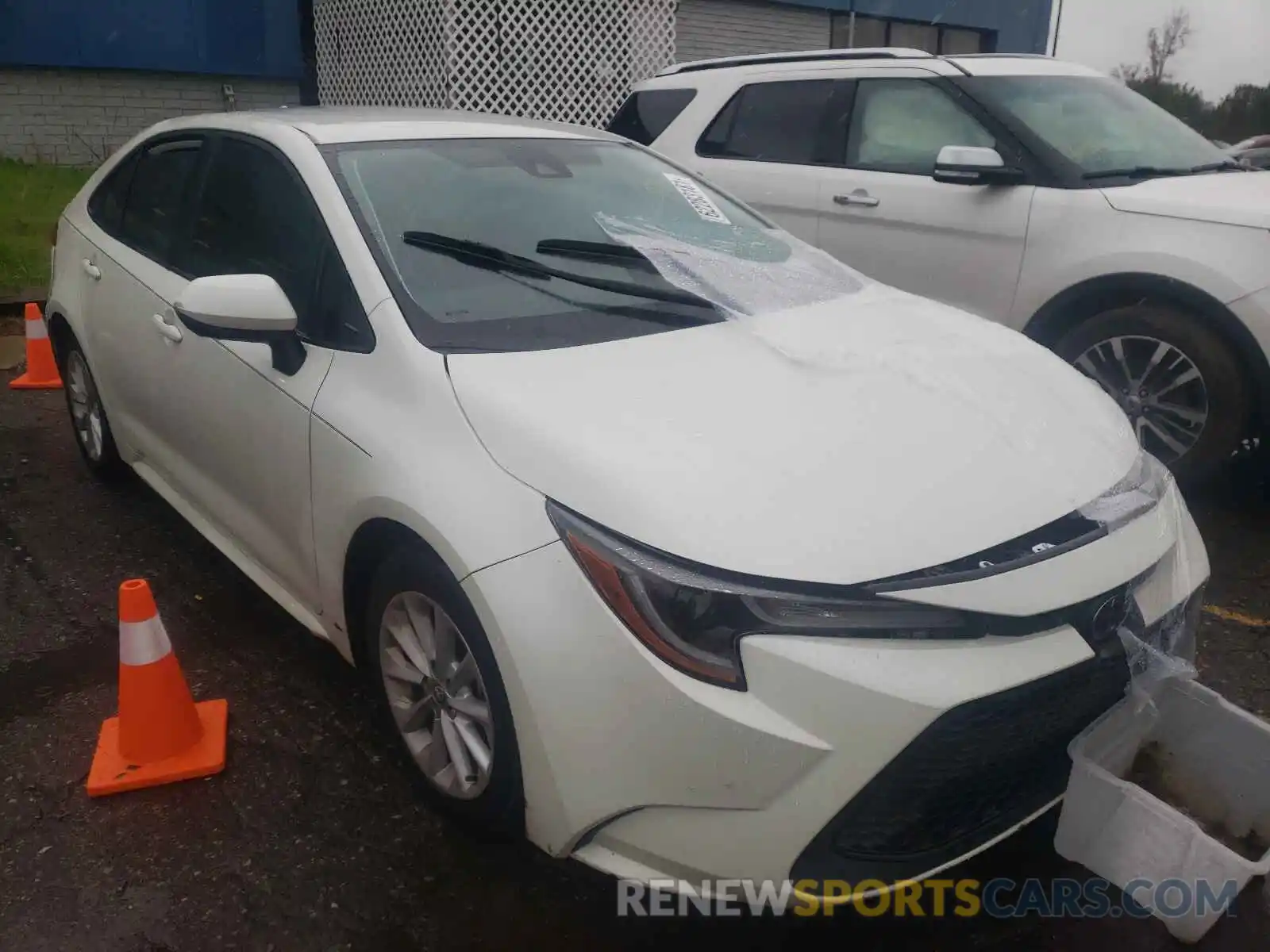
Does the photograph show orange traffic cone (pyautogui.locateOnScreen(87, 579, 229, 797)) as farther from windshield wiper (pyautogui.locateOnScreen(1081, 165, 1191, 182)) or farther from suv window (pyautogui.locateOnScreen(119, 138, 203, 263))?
windshield wiper (pyautogui.locateOnScreen(1081, 165, 1191, 182))

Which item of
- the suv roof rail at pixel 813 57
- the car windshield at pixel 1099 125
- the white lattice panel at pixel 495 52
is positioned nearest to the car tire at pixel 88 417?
the suv roof rail at pixel 813 57

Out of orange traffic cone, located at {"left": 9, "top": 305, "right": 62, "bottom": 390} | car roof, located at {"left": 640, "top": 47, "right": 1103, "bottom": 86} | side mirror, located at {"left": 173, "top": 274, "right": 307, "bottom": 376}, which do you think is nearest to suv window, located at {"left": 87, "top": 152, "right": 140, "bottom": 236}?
side mirror, located at {"left": 173, "top": 274, "right": 307, "bottom": 376}

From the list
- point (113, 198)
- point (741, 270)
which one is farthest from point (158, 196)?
point (741, 270)

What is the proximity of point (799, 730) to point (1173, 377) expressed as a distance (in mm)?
3271

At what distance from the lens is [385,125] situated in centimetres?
319

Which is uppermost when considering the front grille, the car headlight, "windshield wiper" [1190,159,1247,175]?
"windshield wiper" [1190,159,1247,175]

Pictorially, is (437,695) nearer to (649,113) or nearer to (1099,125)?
(1099,125)

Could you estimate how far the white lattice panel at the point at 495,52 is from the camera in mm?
10930

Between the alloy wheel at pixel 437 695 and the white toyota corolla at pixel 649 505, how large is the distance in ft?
0.03

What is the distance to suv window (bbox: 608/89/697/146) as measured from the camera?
246 inches

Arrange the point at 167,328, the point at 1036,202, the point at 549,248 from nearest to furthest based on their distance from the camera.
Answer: the point at 549,248 → the point at 167,328 → the point at 1036,202

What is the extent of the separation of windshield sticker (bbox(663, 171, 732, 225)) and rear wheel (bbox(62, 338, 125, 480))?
242 cm

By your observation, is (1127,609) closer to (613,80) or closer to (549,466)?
(549,466)

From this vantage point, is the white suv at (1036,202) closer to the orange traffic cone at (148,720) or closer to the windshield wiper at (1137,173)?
the windshield wiper at (1137,173)
